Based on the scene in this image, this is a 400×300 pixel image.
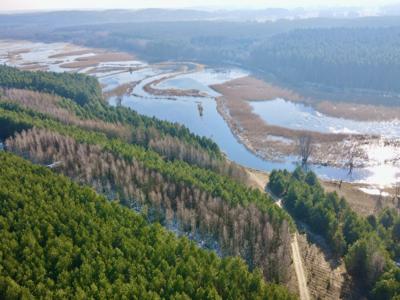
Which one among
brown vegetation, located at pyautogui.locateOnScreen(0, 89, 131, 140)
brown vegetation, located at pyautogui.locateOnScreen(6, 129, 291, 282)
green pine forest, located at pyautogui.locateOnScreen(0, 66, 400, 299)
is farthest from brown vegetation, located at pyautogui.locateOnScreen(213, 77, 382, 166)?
brown vegetation, located at pyautogui.locateOnScreen(6, 129, 291, 282)

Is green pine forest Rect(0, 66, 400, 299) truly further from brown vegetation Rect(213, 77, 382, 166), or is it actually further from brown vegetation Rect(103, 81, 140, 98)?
brown vegetation Rect(103, 81, 140, 98)

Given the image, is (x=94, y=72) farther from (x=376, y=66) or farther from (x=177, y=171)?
(x=177, y=171)

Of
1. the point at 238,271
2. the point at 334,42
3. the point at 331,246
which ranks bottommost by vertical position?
the point at 331,246

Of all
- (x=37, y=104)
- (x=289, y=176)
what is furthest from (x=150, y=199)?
(x=37, y=104)

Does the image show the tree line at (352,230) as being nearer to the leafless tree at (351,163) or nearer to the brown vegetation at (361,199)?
the brown vegetation at (361,199)

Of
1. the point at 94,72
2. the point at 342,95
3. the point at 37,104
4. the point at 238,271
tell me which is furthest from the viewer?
the point at 94,72

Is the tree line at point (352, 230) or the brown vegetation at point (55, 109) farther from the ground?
the brown vegetation at point (55, 109)

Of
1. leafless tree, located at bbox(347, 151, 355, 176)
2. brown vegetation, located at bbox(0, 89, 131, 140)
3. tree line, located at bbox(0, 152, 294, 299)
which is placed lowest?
leafless tree, located at bbox(347, 151, 355, 176)

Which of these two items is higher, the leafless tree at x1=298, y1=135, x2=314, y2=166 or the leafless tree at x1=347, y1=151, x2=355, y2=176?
the leafless tree at x1=298, y1=135, x2=314, y2=166

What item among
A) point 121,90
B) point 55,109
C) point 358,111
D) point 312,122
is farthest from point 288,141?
point 121,90

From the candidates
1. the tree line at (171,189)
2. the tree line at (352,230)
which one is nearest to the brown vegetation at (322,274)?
the tree line at (352,230)

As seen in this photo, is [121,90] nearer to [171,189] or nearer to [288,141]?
[288,141]
